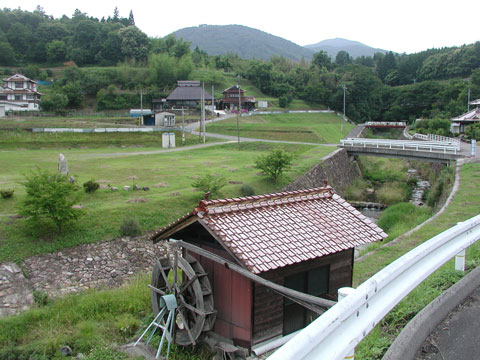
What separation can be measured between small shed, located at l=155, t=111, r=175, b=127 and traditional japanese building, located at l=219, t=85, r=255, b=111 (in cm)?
2324

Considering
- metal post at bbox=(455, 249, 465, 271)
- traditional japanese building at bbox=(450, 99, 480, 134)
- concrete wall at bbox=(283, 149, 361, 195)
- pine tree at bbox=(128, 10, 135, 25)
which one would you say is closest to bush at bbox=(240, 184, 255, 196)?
concrete wall at bbox=(283, 149, 361, 195)

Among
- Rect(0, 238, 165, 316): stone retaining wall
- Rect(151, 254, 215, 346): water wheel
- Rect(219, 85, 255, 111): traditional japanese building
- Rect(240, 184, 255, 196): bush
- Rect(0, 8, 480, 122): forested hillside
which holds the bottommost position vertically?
Rect(0, 238, 165, 316): stone retaining wall

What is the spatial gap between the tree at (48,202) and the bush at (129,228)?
2.12 metres

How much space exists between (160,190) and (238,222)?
670 inches

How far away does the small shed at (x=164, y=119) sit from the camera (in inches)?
2516

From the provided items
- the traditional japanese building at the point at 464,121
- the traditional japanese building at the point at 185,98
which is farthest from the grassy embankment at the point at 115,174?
the traditional japanese building at the point at 185,98

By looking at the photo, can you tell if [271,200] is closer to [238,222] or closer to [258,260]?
[238,222]

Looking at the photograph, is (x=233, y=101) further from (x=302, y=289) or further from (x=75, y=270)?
(x=302, y=289)

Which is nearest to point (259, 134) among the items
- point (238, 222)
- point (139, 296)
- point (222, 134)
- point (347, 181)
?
point (222, 134)

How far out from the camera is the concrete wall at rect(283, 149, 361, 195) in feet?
108

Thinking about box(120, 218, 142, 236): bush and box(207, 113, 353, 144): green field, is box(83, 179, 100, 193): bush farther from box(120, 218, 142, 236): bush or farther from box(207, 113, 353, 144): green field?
box(207, 113, 353, 144): green field

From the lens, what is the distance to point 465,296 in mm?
4992

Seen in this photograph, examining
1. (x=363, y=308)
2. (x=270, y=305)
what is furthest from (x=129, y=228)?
(x=363, y=308)

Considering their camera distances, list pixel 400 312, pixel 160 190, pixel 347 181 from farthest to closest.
→ pixel 347 181 < pixel 160 190 < pixel 400 312
